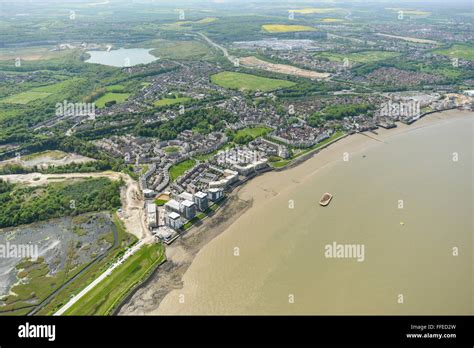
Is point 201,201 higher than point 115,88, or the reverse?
point 115,88

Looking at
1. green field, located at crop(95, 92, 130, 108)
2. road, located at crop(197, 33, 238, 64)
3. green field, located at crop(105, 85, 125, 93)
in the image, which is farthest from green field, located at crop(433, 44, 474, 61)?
green field, located at crop(95, 92, 130, 108)

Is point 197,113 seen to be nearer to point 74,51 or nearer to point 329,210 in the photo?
point 329,210

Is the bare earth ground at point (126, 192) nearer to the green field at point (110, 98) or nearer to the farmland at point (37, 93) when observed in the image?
the green field at point (110, 98)

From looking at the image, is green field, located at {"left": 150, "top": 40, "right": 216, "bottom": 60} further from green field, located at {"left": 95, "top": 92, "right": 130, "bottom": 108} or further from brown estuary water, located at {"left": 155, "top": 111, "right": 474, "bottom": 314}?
brown estuary water, located at {"left": 155, "top": 111, "right": 474, "bottom": 314}

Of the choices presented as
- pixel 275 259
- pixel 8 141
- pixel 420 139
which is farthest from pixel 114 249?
pixel 420 139

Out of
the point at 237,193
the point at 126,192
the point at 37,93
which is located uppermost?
the point at 37,93

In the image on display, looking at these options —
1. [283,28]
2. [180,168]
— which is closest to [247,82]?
[180,168]

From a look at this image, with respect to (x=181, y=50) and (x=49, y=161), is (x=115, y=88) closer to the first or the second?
(x=49, y=161)
